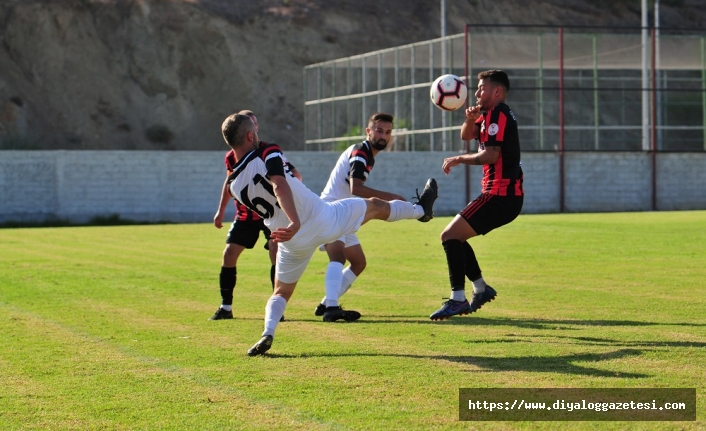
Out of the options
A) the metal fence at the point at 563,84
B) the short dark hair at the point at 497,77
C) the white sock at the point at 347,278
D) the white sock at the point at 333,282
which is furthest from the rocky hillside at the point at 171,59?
the short dark hair at the point at 497,77

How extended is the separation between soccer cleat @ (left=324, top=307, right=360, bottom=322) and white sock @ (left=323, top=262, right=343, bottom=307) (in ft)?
0.34

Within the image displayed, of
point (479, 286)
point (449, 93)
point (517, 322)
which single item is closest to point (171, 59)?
point (449, 93)

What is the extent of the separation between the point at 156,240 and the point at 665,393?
19297mm

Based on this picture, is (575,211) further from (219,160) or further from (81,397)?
(81,397)

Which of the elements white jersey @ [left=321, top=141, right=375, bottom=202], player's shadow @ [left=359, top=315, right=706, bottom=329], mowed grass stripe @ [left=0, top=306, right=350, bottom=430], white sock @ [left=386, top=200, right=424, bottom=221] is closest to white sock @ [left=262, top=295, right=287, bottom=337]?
mowed grass stripe @ [left=0, top=306, right=350, bottom=430]

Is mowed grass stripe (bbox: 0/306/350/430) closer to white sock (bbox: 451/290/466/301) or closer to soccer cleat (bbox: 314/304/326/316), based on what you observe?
soccer cleat (bbox: 314/304/326/316)

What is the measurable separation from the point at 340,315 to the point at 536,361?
9.33ft

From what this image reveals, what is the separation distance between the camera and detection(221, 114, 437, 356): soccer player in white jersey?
7.73 meters

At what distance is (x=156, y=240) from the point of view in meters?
24.3

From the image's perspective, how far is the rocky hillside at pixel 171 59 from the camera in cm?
6075

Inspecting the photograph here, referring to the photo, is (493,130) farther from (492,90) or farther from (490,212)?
(490,212)

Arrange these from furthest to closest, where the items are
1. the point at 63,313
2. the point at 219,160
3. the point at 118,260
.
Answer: the point at 219,160
the point at 118,260
the point at 63,313

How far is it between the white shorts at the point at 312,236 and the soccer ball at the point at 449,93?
307 cm

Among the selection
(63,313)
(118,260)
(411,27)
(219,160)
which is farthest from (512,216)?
(411,27)
